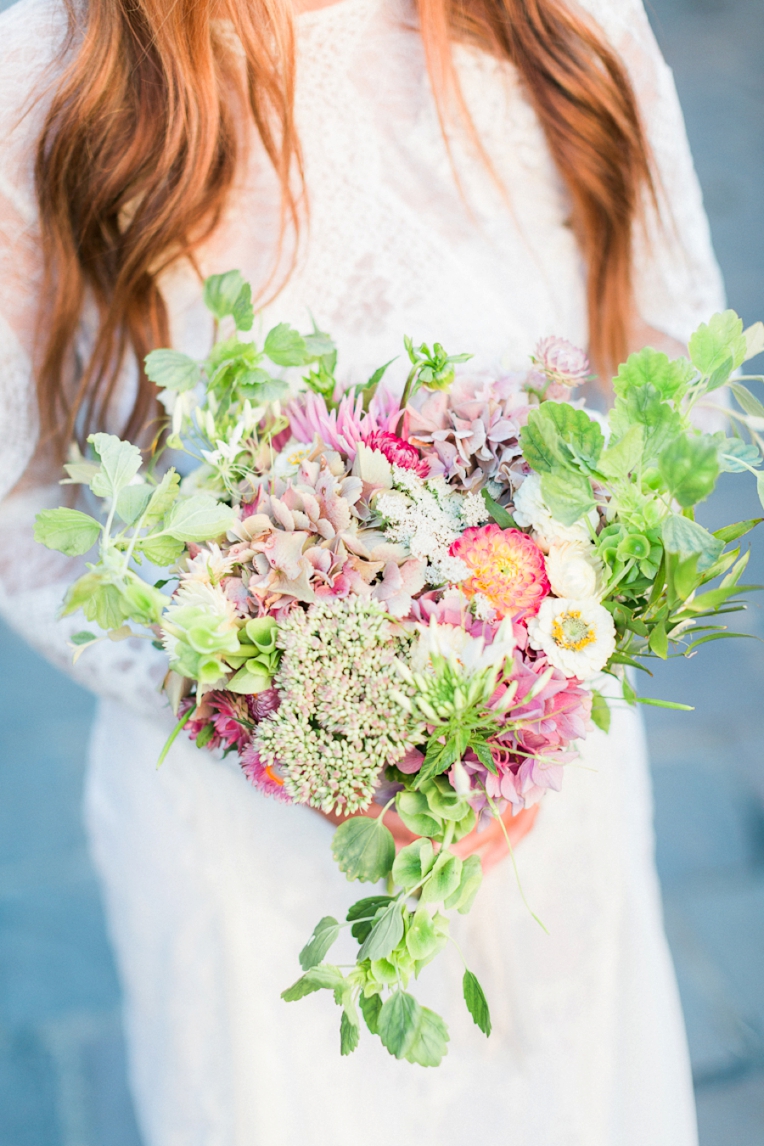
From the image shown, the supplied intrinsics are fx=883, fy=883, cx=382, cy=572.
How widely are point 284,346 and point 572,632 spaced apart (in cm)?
27

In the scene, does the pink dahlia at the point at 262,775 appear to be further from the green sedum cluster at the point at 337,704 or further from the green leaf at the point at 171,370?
the green leaf at the point at 171,370

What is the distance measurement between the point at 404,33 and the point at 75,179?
33 centimetres

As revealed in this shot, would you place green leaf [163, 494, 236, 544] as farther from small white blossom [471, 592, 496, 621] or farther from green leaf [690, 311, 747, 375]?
green leaf [690, 311, 747, 375]

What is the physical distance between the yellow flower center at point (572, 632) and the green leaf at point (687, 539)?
7 centimetres

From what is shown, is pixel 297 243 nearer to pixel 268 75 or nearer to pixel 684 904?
pixel 268 75

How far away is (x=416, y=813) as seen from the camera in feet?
1.73

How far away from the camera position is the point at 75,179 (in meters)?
→ 0.77

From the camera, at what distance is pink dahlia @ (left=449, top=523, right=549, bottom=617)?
0.49 metres

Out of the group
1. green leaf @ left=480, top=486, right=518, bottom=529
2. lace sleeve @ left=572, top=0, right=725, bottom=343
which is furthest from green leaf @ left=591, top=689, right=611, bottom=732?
lace sleeve @ left=572, top=0, right=725, bottom=343

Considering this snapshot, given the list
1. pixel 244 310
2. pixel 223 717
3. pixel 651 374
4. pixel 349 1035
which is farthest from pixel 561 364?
pixel 349 1035

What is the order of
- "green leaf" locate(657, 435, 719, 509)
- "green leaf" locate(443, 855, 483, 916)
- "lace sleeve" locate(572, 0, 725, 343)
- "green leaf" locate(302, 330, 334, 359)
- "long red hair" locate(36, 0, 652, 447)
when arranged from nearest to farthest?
"green leaf" locate(657, 435, 719, 509) → "green leaf" locate(443, 855, 483, 916) → "green leaf" locate(302, 330, 334, 359) → "long red hair" locate(36, 0, 652, 447) → "lace sleeve" locate(572, 0, 725, 343)

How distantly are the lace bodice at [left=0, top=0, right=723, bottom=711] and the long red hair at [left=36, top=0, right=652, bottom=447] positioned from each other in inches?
0.9

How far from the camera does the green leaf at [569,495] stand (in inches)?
18.3

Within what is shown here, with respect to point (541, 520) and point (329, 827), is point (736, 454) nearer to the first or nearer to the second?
point (541, 520)
